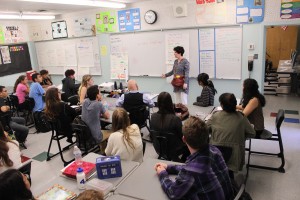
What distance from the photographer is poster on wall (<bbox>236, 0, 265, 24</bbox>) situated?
16.3ft

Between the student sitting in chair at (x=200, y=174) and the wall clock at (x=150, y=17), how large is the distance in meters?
4.69

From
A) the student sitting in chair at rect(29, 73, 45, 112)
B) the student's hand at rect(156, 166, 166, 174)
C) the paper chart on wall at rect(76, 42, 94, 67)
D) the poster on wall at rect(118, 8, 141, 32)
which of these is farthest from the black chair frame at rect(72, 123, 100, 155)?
the paper chart on wall at rect(76, 42, 94, 67)

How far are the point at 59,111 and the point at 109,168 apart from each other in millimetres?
2152

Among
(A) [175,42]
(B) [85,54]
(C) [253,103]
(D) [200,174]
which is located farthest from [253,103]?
(B) [85,54]

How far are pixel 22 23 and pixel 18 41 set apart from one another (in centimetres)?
62

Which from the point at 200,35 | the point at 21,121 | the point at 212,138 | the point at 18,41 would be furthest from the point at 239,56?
the point at 18,41

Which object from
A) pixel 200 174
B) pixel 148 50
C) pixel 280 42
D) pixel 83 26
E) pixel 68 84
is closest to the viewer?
pixel 200 174

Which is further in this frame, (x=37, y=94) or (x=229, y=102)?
(x=37, y=94)

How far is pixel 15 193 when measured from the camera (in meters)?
1.49

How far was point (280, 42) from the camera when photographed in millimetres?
10242

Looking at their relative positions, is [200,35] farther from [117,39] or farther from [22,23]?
[22,23]

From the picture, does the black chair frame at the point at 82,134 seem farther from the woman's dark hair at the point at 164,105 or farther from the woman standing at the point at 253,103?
the woman standing at the point at 253,103

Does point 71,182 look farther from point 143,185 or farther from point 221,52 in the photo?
point 221,52

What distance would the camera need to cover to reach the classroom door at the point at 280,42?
9.95 m
